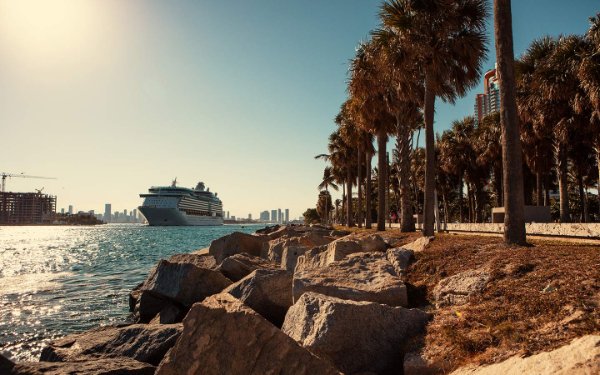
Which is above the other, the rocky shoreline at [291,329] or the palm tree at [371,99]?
the palm tree at [371,99]

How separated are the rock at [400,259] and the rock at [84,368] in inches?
221

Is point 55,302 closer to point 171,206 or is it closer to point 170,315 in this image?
point 170,315

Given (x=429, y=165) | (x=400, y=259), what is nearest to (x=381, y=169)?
(x=429, y=165)

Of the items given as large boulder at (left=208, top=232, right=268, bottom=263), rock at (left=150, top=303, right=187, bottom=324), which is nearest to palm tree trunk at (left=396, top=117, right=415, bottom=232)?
large boulder at (left=208, top=232, right=268, bottom=263)

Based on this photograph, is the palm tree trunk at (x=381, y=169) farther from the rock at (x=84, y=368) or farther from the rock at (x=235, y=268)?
the rock at (x=84, y=368)

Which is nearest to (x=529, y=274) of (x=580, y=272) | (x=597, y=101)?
(x=580, y=272)

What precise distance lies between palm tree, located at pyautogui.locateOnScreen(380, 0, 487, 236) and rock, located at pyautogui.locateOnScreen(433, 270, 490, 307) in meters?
9.58

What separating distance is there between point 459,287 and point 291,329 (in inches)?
123

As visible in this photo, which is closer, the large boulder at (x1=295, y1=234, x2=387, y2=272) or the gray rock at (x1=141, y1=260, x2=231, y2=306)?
the gray rock at (x1=141, y1=260, x2=231, y2=306)

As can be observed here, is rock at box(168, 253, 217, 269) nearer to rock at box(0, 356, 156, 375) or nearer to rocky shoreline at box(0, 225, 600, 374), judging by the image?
rocky shoreline at box(0, 225, 600, 374)

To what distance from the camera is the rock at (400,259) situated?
893cm

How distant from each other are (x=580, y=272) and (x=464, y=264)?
2.27 meters

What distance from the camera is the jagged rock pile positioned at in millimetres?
3475

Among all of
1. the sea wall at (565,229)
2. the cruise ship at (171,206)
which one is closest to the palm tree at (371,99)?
the sea wall at (565,229)
